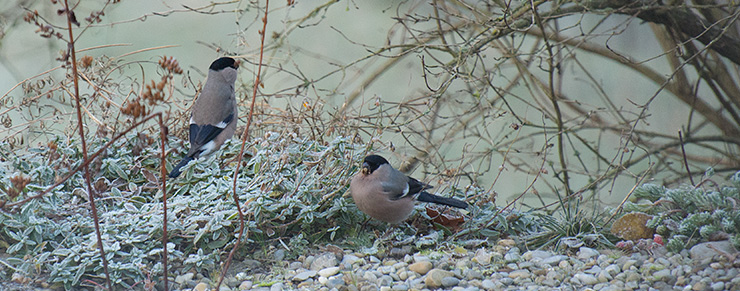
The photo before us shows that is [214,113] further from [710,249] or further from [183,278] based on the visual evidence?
[710,249]

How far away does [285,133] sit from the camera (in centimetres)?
406

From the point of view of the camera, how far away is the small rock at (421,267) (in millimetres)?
2990

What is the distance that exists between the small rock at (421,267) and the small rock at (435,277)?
78 millimetres

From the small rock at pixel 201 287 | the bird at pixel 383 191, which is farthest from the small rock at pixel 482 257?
the small rock at pixel 201 287

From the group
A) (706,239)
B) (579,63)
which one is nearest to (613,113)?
(579,63)

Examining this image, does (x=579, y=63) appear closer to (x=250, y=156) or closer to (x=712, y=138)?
(x=712, y=138)

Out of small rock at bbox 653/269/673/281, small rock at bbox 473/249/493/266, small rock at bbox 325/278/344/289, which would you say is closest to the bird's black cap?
small rock at bbox 325/278/344/289

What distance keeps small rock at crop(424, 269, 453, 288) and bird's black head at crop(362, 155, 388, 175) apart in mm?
559

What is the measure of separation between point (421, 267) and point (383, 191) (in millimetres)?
382

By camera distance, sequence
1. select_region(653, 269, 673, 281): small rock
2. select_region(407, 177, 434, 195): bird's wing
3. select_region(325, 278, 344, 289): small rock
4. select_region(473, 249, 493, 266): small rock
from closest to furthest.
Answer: select_region(653, 269, 673, 281): small rock < select_region(325, 278, 344, 289): small rock < select_region(473, 249, 493, 266): small rock < select_region(407, 177, 434, 195): bird's wing

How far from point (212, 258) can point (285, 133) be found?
1103 mm

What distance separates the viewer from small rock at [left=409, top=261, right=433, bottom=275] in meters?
2.99

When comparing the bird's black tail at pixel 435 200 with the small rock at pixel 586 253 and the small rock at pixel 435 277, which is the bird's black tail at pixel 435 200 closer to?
the small rock at pixel 435 277

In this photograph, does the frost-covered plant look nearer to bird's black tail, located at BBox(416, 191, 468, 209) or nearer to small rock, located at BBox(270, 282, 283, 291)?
bird's black tail, located at BBox(416, 191, 468, 209)
